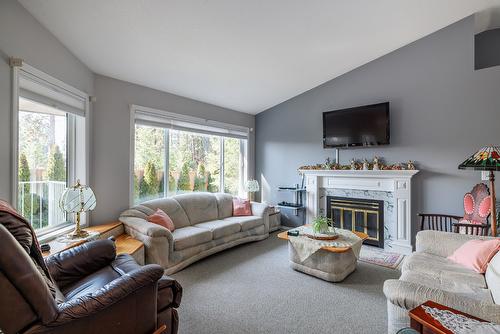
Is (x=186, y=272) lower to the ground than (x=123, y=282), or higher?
lower

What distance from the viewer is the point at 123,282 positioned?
1.45 metres

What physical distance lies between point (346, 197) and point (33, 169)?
434 cm

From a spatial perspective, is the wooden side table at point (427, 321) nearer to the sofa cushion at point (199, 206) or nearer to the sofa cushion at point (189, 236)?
the sofa cushion at point (189, 236)

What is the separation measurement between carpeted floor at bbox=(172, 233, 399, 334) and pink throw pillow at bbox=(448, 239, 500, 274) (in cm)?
79

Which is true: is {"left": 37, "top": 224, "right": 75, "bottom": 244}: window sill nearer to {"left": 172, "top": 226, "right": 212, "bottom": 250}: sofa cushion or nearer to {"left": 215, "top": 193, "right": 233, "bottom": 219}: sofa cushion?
{"left": 172, "top": 226, "right": 212, "bottom": 250}: sofa cushion

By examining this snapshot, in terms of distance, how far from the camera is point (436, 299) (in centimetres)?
A: 146

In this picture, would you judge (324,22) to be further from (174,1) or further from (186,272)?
(186,272)

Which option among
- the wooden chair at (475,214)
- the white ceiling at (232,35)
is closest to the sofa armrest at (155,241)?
the white ceiling at (232,35)

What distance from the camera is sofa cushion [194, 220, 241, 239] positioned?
12.1 ft

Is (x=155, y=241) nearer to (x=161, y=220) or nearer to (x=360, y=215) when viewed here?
(x=161, y=220)

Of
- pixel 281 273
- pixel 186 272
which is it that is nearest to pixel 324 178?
pixel 281 273

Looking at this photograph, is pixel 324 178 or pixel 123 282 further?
pixel 324 178

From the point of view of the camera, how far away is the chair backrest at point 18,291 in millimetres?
→ 1059

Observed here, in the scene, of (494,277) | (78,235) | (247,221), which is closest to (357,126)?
(247,221)
